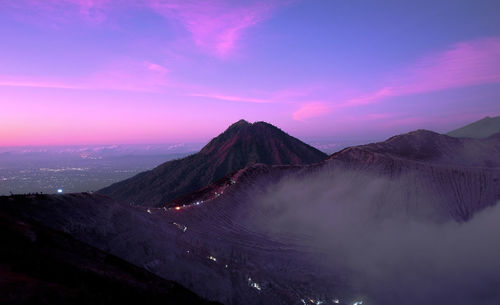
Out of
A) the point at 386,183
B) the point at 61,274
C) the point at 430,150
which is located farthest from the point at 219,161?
the point at 61,274

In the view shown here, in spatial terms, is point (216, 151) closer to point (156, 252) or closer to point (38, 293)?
point (156, 252)

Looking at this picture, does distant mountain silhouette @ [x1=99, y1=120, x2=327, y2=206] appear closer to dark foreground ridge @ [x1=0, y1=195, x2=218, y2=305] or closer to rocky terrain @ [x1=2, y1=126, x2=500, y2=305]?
rocky terrain @ [x1=2, y1=126, x2=500, y2=305]

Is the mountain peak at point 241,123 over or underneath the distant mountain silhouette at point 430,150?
over

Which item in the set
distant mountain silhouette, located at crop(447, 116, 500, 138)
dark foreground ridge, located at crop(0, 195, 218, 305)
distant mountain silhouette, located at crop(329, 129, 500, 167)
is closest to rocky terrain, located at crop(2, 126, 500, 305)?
distant mountain silhouette, located at crop(329, 129, 500, 167)

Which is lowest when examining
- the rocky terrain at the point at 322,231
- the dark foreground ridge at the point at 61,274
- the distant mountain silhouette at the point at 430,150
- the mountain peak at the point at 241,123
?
the rocky terrain at the point at 322,231

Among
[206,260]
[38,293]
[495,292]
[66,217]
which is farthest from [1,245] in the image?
[495,292]

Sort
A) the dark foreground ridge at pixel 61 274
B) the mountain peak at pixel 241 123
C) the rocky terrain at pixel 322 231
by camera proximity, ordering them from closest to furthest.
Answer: the dark foreground ridge at pixel 61 274
the rocky terrain at pixel 322 231
the mountain peak at pixel 241 123

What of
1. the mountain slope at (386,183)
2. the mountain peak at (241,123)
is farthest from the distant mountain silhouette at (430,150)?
the mountain peak at (241,123)

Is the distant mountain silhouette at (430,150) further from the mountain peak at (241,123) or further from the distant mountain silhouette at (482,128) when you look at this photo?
the distant mountain silhouette at (482,128)
